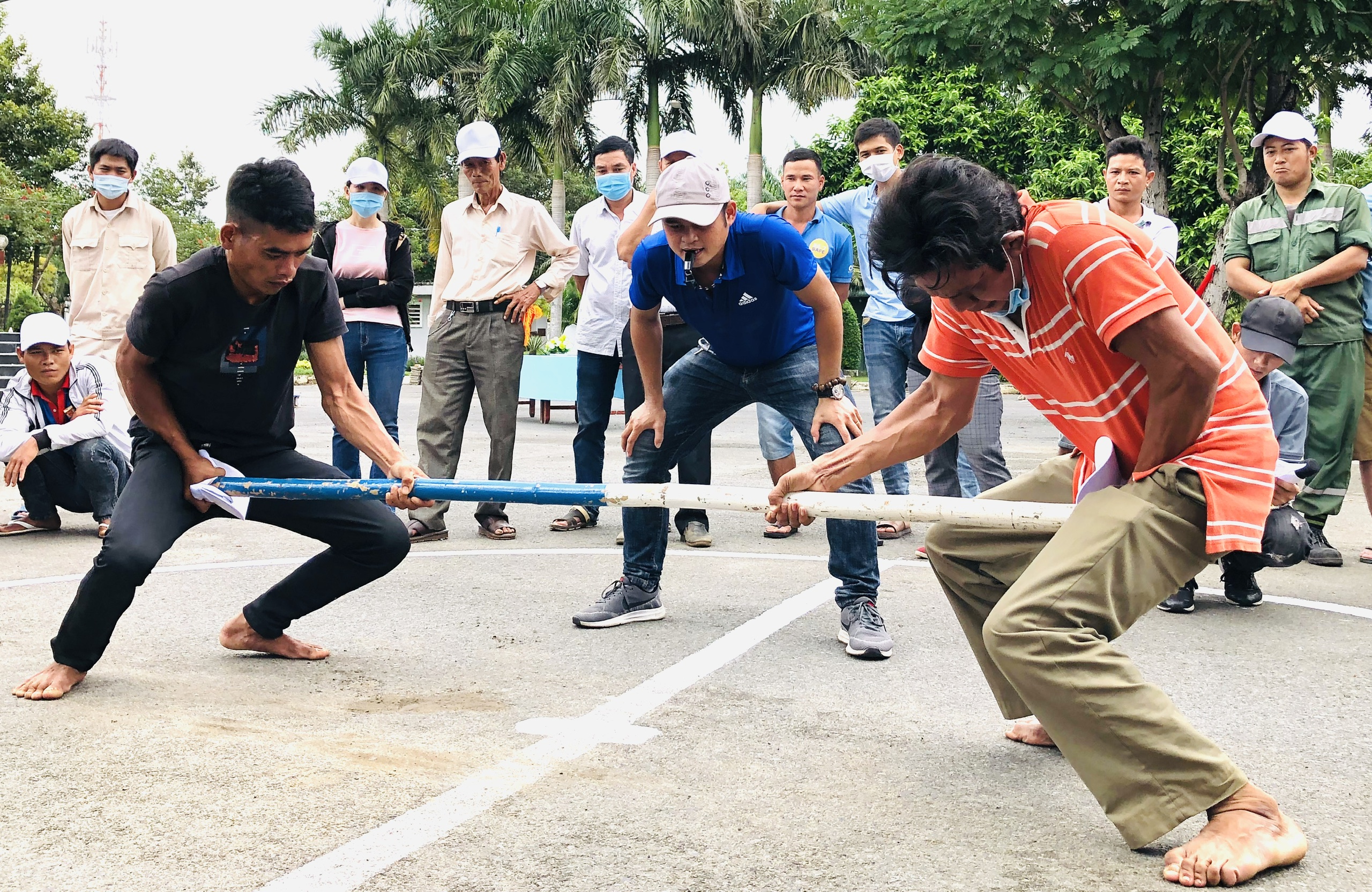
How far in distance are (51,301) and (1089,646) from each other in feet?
171

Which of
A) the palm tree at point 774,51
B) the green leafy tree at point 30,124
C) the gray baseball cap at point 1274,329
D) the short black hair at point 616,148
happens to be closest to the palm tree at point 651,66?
the palm tree at point 774,51

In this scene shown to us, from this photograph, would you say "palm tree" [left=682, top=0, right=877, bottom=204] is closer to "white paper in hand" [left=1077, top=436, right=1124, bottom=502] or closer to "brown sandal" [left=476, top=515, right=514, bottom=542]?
"brown sandal" [left=476, top=515, right=514, bottom=542]

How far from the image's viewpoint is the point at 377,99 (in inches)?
1503

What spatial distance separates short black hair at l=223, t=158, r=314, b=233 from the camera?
4152 millimetres

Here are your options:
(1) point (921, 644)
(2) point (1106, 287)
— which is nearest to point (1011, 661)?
(2) point (1106, 287)

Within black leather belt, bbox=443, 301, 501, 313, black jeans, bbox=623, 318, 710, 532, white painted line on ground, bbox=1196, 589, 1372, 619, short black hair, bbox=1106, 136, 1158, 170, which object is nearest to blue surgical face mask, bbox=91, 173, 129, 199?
black leather belt, bbox=443, 301, 501, 313

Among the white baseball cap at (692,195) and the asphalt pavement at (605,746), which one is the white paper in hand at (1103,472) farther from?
the white baseball cap at (692,195)

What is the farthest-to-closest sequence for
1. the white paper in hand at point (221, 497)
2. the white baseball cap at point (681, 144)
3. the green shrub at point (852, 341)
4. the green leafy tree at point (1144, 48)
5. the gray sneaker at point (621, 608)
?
the green shrub at point (852, 341)
the green leafy tree at point (1144, 48)
the white baseball cap at point (681, 144)
the gray sneaker at point (621, 608)
the white paper in hand at point (221, 497)

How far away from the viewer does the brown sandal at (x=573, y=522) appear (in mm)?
7820

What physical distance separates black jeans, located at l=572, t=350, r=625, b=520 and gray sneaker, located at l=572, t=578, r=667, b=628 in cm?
216

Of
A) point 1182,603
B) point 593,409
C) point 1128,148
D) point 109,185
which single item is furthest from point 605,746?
point 109,185

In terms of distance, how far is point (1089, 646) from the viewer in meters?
3.04

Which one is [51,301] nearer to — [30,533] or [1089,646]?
[30,533]

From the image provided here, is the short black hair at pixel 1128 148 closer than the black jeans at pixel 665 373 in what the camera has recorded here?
Yes
